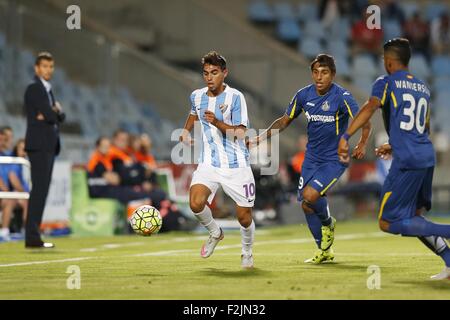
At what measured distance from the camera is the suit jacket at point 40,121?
13.1m

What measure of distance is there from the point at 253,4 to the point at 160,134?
8.84 m

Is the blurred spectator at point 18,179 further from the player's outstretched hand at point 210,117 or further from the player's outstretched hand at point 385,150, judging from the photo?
the player's outstretched hand at point 385,150

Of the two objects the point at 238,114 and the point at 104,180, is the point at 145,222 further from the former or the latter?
the point at 104,180

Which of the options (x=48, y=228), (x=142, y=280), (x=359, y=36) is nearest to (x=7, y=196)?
(x=48, y=228)

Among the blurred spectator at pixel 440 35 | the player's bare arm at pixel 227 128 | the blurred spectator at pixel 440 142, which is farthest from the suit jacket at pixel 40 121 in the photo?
the blurred spectator at pixel 440 35

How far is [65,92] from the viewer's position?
20.3 meters

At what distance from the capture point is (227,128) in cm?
981

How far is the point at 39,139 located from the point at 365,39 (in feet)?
53.3

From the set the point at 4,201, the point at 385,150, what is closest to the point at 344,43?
the point at 4,201

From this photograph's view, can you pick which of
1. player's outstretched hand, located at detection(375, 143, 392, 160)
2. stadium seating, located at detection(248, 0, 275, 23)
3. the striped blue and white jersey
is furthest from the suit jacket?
stadium seating, located at detection(248, 0, 275, 23)

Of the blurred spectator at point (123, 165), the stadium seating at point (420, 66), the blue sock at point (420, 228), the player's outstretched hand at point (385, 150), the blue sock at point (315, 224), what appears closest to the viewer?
the blue sock at point (420, 228)

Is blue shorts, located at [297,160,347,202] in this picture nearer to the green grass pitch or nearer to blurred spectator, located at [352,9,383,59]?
the green grass pitch

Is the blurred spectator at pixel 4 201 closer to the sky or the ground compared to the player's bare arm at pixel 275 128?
closer to the ground

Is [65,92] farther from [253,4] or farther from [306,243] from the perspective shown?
[253,4]
